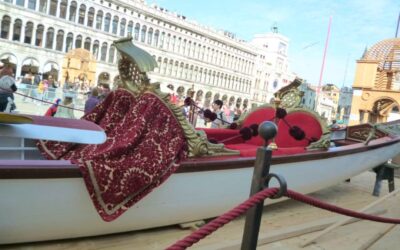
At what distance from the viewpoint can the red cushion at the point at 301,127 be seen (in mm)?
5652

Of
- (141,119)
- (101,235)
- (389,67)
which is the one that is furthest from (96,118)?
(389,67)

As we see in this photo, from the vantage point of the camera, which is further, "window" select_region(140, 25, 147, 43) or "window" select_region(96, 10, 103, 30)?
"window" select_region(140, 25, 147, 43)

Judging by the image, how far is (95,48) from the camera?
202 feet

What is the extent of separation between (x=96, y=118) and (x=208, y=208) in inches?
55.4

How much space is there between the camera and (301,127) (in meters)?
5.83

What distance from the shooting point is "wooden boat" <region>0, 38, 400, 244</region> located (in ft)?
9.12

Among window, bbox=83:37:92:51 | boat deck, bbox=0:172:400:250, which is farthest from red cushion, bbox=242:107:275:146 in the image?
window, bbox=83:37:92:51

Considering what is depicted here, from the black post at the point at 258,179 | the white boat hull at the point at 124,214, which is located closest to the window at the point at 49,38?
the white boat hull at the point at 124,214

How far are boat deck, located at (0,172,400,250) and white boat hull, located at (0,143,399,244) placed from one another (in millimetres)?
103

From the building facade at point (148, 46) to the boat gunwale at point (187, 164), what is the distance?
2174cm

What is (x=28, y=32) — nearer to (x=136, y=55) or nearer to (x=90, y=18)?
(x=90, y=18)

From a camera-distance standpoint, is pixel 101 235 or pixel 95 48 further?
pixel 95 48

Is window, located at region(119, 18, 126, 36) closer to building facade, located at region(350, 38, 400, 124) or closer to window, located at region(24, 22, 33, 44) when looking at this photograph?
window, located at region(24, 22, 33, 44)

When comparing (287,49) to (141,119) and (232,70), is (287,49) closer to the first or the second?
(232,70)
